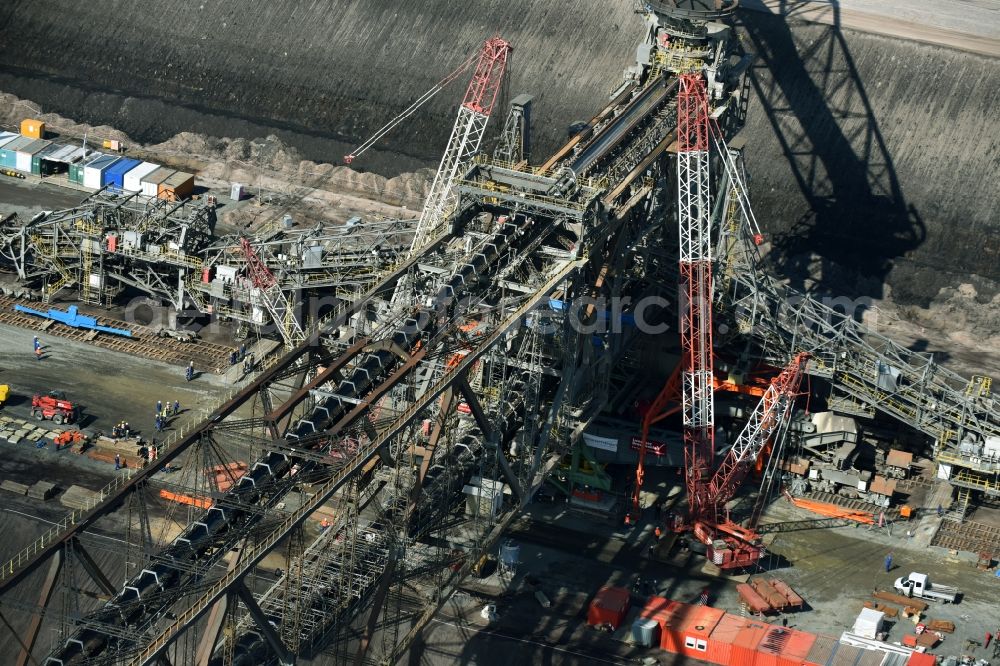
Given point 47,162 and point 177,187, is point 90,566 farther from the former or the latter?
point 47,162

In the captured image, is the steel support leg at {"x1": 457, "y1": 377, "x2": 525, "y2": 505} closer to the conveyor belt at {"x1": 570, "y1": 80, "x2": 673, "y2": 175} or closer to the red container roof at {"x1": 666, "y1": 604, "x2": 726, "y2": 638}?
the red container roof at {"x1": 666, "y1": 604, "x2": 726, "y2": 638}

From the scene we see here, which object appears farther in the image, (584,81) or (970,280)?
(584,81)

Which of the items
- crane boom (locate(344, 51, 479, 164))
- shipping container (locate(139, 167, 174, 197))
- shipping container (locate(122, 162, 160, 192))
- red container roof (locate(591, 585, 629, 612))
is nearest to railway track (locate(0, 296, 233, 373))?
shipping container (locate(139, 167, 174, 197))

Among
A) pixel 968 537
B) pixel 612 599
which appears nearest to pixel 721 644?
pixel 612 599

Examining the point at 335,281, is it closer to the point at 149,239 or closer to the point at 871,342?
the point at 149,239

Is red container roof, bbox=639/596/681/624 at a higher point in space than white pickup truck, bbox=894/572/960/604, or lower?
lower

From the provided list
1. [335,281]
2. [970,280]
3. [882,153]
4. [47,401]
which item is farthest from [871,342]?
[47,401]
